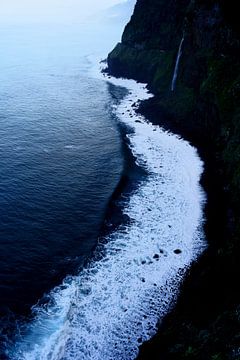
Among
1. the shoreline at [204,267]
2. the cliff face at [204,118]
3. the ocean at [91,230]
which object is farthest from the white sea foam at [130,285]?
the cliff face at [204,118]

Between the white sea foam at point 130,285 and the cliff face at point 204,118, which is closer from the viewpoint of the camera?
the cliff face at point 204,118

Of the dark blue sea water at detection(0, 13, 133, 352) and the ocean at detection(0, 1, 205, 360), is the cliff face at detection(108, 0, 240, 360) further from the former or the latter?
the dark blue sea water at detection(0, 13, 133, 352)

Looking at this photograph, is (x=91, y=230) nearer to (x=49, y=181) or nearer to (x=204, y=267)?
(x=49, y=181)

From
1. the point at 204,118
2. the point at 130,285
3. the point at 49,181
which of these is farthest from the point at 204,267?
the point at 204,118

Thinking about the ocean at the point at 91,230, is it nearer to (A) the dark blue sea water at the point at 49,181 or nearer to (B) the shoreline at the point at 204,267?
(A) the dark blue sea water at the point at 49,181

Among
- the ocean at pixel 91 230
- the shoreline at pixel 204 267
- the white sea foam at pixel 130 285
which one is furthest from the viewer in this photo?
the ocean at pixel 91 230

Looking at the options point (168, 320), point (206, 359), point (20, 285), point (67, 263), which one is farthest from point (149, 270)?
point (206, 359)

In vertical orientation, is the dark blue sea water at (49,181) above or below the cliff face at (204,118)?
below

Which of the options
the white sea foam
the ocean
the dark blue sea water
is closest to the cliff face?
the white sea foam
